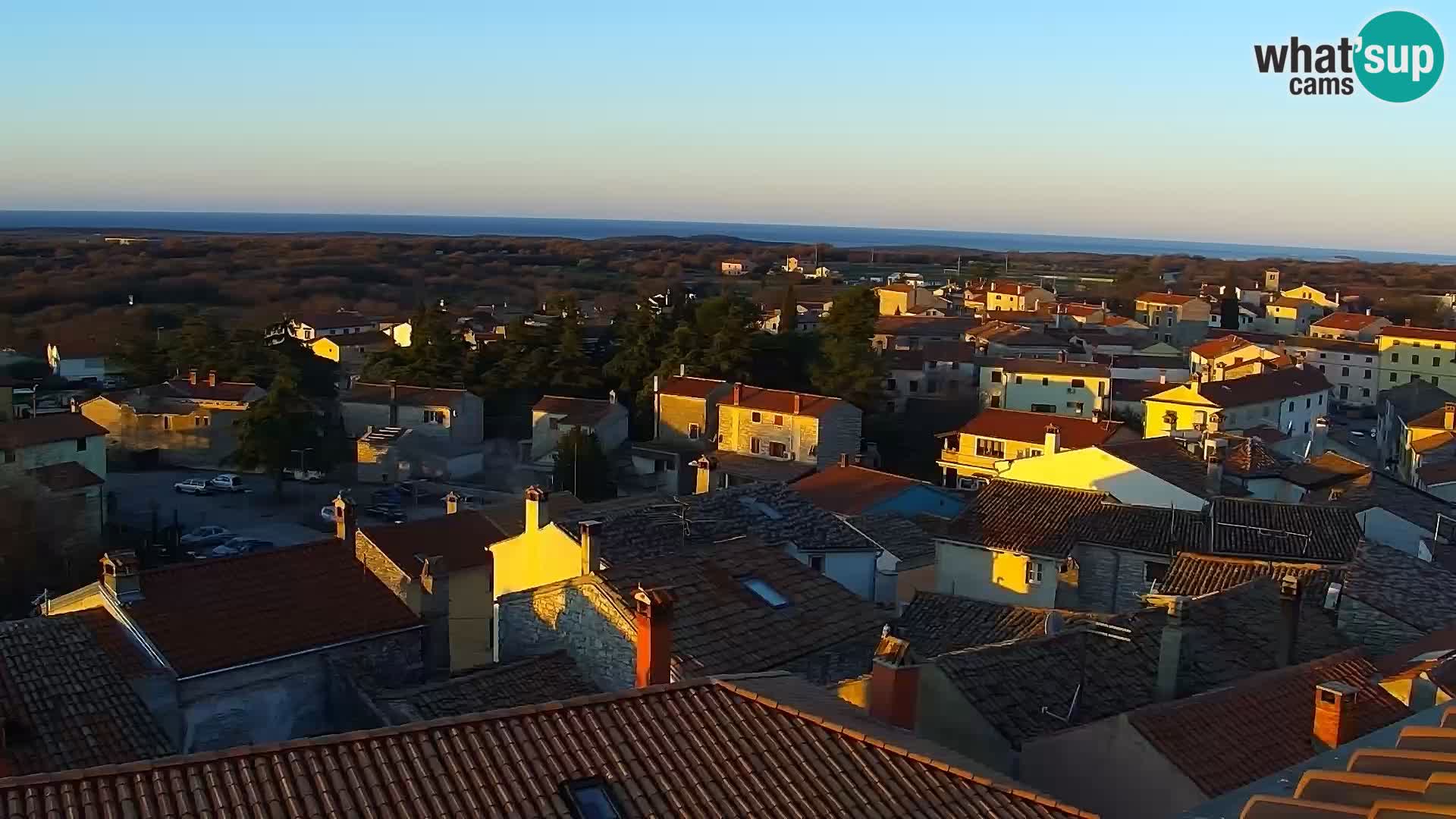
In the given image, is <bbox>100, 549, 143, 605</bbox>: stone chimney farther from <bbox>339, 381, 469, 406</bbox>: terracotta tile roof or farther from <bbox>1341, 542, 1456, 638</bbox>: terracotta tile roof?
<bbox>339, 381, 469, 406</bbox>: terracotta tile roof

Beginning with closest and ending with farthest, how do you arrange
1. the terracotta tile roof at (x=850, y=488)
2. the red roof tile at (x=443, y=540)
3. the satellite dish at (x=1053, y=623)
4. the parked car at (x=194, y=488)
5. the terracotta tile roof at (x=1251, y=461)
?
the satellite dish at (x=1053, y=623)
the red roof tile at (x=443, y=540)
the terracotta tile roof at (x=1251, y=461)
the terracotta tile roof at (x=850, y=488)
the parked car at (x=194, y=488)

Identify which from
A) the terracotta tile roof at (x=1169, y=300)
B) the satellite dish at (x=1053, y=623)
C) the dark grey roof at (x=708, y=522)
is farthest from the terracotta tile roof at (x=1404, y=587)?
the terracotta tile roof at (x=1169, y=300)

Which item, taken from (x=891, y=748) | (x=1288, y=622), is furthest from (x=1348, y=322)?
(x=891, y=748)

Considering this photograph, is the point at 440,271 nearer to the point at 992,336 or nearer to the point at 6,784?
the point at 992,336

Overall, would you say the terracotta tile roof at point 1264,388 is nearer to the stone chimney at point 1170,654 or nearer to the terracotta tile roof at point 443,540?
the terracotta tile roof at point 443,540

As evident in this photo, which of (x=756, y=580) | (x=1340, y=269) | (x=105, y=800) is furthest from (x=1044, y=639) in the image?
(x=1340, y=269)

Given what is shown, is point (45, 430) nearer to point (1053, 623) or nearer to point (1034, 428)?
point (1034, 428)

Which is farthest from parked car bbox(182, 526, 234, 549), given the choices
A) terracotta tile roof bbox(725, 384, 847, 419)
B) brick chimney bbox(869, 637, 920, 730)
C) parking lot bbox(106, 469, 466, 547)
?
brick chimney bbox(869, 637, 920, 730)
